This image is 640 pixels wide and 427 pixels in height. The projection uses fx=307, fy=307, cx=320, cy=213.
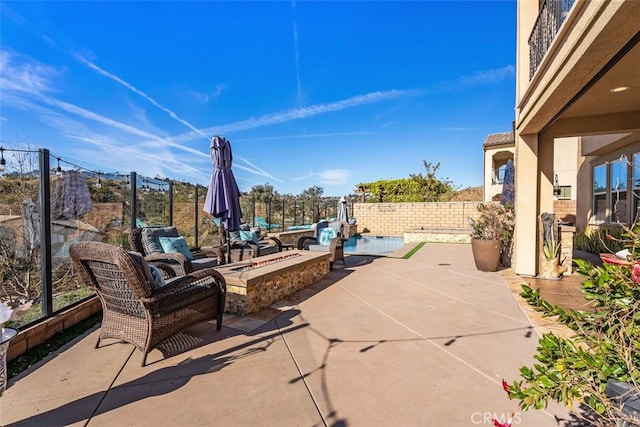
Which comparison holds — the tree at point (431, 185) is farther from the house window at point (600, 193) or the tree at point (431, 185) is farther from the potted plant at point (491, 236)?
the potted plant at point (491, 236)

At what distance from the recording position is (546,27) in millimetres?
4629

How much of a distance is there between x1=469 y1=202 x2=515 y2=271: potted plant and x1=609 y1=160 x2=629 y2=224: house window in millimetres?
4009

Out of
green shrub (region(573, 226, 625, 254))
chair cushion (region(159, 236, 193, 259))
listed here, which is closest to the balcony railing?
green shrub (region(573, 226, 625, 254))

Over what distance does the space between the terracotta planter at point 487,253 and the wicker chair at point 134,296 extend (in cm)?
582

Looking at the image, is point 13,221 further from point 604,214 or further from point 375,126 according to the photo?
point 375,126

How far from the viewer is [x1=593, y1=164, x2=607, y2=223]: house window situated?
390 inches

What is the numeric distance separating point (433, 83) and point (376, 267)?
10.3 metres

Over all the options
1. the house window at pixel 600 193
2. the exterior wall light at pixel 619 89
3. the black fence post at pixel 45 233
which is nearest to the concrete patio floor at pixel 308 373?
the black fence post at pixel 45 233

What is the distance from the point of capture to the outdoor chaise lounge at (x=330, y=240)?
22.4 feet

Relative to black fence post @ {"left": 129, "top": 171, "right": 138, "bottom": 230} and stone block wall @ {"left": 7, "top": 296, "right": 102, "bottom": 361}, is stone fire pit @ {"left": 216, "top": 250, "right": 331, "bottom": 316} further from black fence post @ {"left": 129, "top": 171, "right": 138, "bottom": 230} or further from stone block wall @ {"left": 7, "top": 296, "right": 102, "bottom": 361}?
black fence post @ {"left": 129, "top": 171, "right": 138, "bottom": 230}

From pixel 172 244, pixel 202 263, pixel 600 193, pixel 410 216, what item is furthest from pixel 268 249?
pixel 410 216

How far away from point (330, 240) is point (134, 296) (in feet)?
18.2

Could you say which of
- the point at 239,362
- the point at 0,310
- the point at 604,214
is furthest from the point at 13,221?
the point at 604,214

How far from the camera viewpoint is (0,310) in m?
1.67
